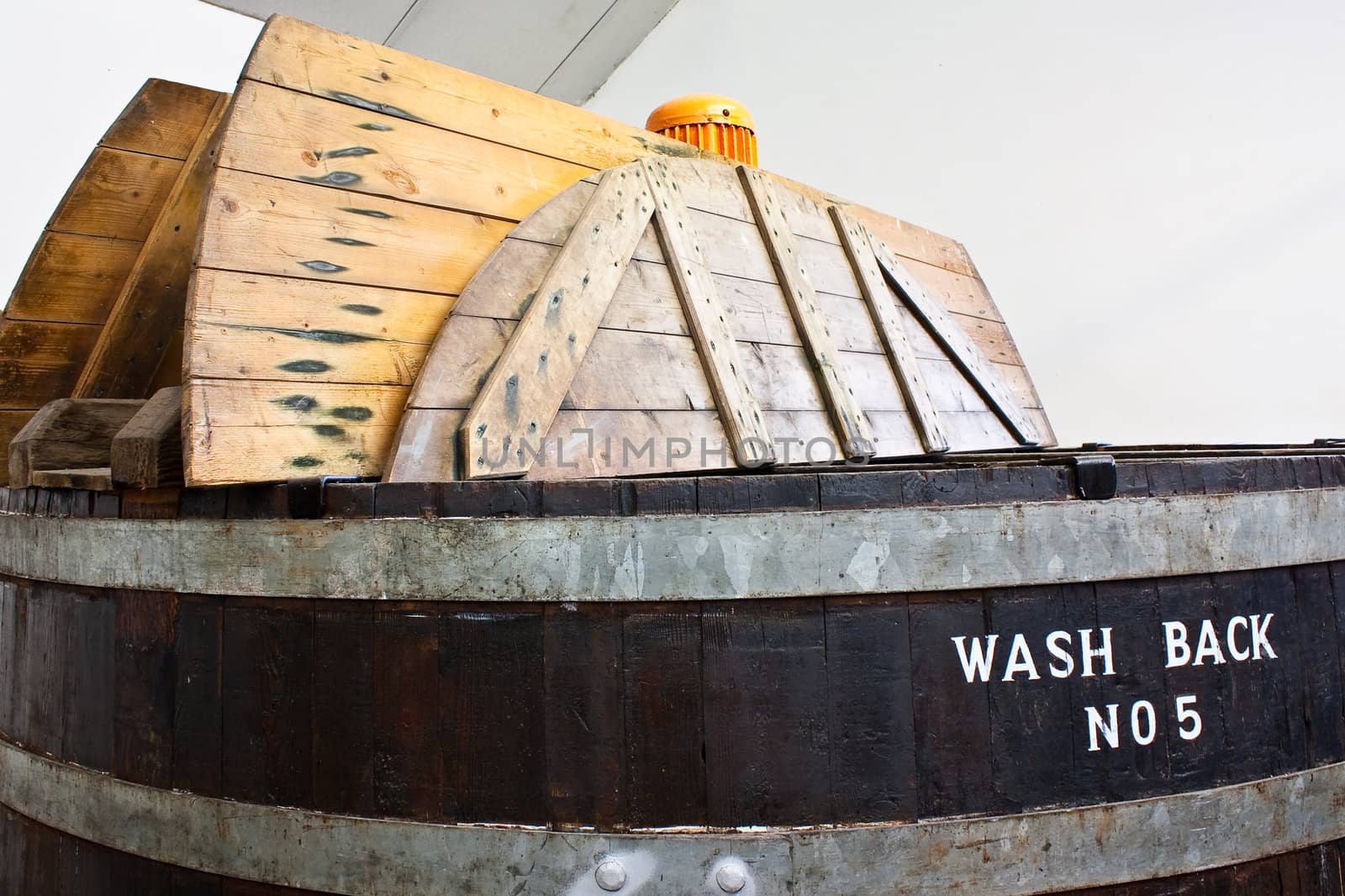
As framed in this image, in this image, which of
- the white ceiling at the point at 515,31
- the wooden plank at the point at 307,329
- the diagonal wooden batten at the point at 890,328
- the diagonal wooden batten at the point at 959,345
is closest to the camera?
the wooden plank at the point at 307,329

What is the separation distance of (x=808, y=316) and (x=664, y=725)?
6.04ft

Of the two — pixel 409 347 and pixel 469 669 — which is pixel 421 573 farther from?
pixel 409 347

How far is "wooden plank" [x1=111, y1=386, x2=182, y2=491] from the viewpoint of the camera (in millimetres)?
1908

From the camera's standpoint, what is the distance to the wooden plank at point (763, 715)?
1644 millimetres

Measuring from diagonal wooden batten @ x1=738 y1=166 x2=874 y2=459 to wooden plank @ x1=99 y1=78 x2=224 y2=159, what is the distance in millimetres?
1797

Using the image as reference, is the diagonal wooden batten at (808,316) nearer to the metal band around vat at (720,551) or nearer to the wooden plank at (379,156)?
the wooden plank at (379,156)

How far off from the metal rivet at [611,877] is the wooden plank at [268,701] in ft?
1.91

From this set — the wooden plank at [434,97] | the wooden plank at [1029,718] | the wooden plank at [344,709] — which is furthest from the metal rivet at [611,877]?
the wooden plank at [434,97]

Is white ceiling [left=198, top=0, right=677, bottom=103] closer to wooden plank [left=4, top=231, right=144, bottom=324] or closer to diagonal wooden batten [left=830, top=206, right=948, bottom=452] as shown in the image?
wooden plank [left=4, top=231, right=144, bottom=324]

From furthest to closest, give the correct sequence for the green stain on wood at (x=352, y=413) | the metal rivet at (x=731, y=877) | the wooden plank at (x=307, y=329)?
the green stain on wood at (x=352, y=413)
the wooden plank at (x=307, y=329)
the metal rivet at (x=731, y=877)

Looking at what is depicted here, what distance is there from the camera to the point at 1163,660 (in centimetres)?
181

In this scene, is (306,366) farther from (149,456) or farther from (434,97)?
(434,97)

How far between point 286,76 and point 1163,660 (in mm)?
2290

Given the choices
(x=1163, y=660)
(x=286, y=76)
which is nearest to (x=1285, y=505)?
(x=1163, y=660)
